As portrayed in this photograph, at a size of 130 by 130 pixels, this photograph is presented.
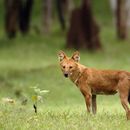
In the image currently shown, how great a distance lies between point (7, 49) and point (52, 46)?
2284 millimetres

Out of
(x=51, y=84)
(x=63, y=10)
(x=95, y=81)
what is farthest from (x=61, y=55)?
(x=63, y=10)

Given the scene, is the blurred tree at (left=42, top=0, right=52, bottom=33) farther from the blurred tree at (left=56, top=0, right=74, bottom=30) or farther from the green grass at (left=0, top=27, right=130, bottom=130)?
the blurred tree at (left=56, top=0, right=74, bottom=30)

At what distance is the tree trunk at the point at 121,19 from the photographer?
114 ft

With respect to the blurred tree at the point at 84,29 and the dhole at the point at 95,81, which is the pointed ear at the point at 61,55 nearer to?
the dhole at the point at 95,81

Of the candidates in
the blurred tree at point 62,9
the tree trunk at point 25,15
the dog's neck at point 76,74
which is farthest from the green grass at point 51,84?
the blurred tree at point 62,9

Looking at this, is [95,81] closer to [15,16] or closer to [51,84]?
[51,84]

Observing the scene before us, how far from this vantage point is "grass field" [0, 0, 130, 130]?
11523mm

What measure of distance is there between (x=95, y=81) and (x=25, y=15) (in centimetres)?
2430

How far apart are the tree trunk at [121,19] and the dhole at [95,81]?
21531 mm

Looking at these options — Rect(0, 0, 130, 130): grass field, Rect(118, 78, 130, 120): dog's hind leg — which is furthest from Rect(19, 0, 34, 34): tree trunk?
Rect(118, 78, 130, 120): dog's hind leg

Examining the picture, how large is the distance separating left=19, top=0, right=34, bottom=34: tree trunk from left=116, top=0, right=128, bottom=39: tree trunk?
→ 4.87 meters

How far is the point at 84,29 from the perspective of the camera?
31.9m

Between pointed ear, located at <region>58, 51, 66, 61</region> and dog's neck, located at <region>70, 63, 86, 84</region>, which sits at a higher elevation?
pointed ear, located at <region>58, 51, 66, 61</region>

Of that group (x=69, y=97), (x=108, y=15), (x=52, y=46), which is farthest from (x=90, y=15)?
(x=108, y=15)
